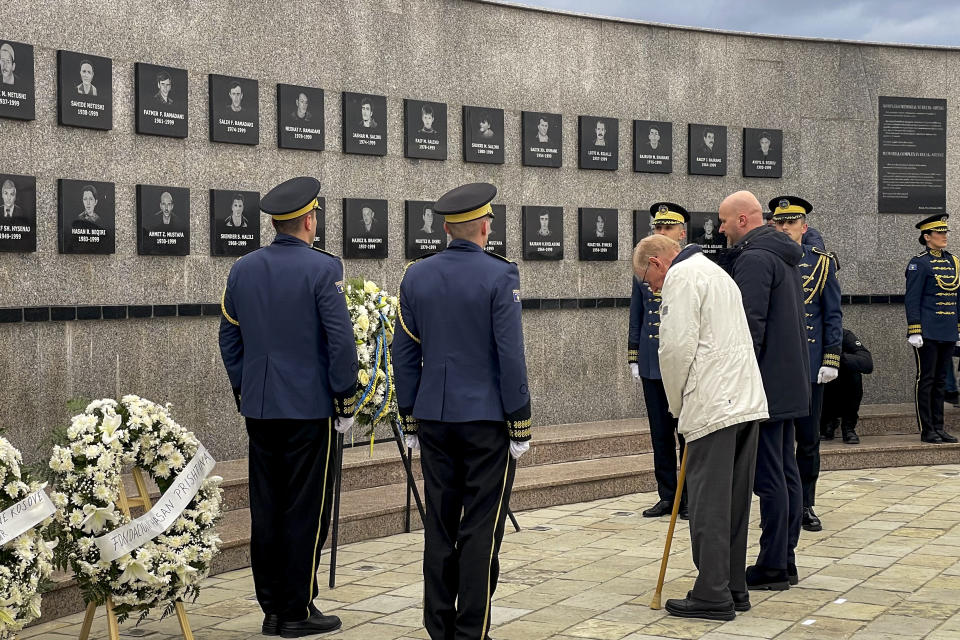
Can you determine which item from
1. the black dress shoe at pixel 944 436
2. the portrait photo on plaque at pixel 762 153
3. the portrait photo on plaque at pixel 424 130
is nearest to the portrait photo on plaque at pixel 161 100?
the portrait photo on plaque at pixel 424 130

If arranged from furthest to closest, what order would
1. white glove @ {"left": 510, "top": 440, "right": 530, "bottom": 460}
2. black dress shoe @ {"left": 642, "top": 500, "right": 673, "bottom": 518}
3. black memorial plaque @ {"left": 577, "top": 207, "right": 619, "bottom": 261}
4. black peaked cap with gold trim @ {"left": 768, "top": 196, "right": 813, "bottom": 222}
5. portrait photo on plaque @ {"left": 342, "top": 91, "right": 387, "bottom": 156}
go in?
black memorial plaque @ {"left": 577, "top": 207, "right": 619, "bottom": 261}
portrait photo on plaque @ {"left": 342, "top": 91, "right": 387, "bottom": 156}
black dress shoe @ {"left": 642, "top": 500, "right": 673, "bottom": 518}
black peaked cap with gold trim @ {"left": 768, "top": 196, "right": 813, "bottom": 222}
white glove @ {"left": 510, "top": 440, "right": 530, "bottom": 460}

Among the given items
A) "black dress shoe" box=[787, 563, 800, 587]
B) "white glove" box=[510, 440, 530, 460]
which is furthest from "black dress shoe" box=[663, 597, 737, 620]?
"white glove" box=[510, 440, 530, 460]

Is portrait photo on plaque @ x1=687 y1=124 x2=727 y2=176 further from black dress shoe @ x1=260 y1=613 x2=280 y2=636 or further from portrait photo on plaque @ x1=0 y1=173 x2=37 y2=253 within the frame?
black dress shoe @ x1=260 y1=613 x2=280 y2=636

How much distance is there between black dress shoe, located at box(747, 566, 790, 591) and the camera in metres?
6.07

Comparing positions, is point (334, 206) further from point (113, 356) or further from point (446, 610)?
point (446, 610)

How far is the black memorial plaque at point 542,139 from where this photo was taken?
10.8 metres

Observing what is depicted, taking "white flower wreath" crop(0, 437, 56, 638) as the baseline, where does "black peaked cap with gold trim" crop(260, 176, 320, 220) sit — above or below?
above

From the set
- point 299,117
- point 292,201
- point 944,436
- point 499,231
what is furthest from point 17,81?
point 944,436

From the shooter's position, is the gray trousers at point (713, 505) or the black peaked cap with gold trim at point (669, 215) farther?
the black peaked cap with gold trim at point (669, 215)

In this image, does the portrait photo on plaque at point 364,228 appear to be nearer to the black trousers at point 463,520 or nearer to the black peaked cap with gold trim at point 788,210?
the black peaked cap with gold trim at point 788,210

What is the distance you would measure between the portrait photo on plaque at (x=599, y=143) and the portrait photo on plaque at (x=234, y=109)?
3.35m

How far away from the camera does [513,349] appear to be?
15.8 ft

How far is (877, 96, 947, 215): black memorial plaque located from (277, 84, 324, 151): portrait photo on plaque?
6224 mm

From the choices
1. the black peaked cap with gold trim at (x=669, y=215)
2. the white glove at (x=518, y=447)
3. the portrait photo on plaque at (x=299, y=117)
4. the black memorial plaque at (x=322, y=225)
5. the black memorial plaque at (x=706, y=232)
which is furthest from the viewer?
the black memorial plaque at (x=706, y=232)
